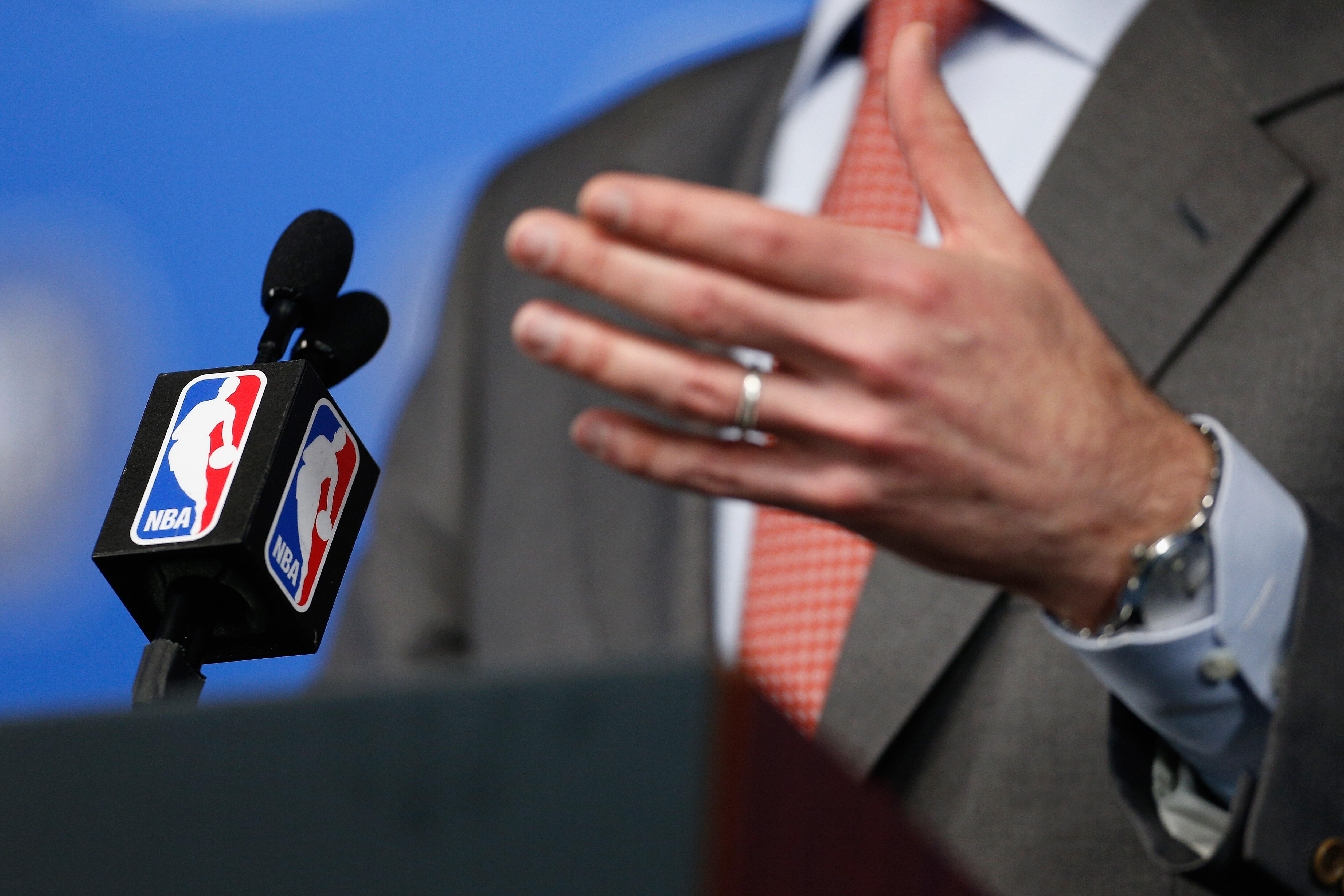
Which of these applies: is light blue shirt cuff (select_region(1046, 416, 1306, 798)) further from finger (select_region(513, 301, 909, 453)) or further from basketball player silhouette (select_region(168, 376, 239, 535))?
basketball player silhouette (select_region(168, 376, 239, 535))

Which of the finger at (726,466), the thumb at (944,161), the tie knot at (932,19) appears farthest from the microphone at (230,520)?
the tie knot at (932,19)

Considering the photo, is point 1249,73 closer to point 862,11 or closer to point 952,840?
point 862,11

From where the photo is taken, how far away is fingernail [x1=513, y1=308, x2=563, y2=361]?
48cm

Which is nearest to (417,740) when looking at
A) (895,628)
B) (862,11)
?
(895,628)

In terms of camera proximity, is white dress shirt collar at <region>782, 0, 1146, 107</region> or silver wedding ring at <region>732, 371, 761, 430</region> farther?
white dress shirt collar at <region>782, 0, 1146, 107</region>

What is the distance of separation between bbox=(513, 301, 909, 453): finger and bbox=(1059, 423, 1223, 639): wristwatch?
15 centimetres

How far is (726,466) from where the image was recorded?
0.52 m

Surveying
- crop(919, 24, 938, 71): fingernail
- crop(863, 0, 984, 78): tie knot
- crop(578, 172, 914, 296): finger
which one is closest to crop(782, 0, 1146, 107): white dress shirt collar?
crop(863, 0, 984, 78): tie knot

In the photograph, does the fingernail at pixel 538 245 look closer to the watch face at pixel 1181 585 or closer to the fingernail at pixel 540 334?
the fingernail at pixel 540 334

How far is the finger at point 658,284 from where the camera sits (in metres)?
0.47

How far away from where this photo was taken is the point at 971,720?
0.81m

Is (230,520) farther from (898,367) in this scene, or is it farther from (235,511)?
(898,367)

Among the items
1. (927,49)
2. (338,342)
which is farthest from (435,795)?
(927,49)

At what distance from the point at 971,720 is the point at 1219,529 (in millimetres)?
276
